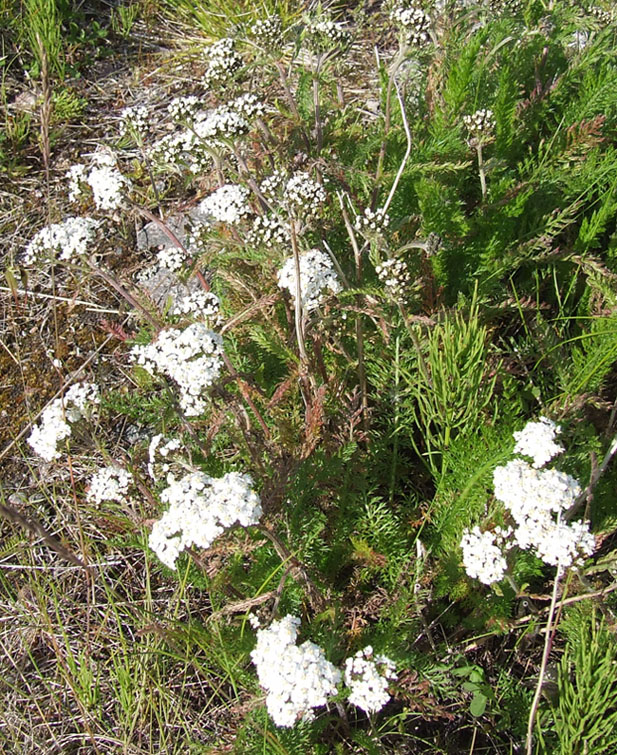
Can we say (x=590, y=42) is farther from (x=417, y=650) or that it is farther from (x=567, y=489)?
(x=417, y=650)

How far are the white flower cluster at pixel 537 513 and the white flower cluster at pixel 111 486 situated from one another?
1201 mm

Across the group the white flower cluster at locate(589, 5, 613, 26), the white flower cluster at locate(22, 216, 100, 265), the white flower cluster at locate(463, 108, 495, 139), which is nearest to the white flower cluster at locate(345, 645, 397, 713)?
the white flower cluster at locate(22, 216, 100, 265)

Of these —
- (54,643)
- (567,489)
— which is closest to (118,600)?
(54,643)

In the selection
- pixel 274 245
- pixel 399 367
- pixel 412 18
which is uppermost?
pixel 412 18

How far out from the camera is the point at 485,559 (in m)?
2.10

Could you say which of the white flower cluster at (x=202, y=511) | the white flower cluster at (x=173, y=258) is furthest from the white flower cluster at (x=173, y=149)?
the white flower cluster at (x=202, y=511)

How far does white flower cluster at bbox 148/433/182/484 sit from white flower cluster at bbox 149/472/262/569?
0.27 meters

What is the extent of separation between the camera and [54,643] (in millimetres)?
2674

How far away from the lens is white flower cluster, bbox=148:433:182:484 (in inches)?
88.7

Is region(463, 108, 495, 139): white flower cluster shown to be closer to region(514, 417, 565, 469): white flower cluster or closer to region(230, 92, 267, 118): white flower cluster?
region(230, 92, 267, 118): white flower cluster

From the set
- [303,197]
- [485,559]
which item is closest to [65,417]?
[303,197]

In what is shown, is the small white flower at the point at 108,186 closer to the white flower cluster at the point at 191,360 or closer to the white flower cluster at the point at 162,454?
the white flower cluster at the point at 191,360

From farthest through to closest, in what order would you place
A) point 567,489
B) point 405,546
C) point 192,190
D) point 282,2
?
point 282,2, point 192,190, point 405,546, point 567,489

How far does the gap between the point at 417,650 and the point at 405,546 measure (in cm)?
38
